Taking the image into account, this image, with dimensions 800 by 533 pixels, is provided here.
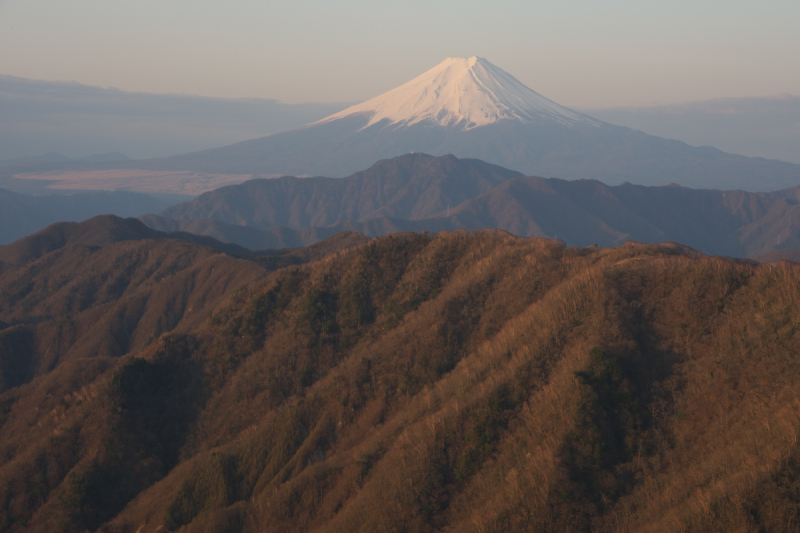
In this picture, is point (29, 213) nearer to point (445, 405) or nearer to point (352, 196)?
point (352, 196)

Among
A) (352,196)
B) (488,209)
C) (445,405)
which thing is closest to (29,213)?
(352,196)

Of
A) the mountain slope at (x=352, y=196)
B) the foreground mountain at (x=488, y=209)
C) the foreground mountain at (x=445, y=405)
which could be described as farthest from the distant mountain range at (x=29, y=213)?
the foreground mountain at (x=445, y=405)

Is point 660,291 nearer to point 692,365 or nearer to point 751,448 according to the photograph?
point 692,365

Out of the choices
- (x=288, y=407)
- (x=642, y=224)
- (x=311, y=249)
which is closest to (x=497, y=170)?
(x=642, y=224)

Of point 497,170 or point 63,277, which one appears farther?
point 497,170

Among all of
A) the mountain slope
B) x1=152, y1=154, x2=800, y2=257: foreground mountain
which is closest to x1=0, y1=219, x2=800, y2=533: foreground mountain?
x1=152, y1=154, x2=800, y2=257: foreground mountain

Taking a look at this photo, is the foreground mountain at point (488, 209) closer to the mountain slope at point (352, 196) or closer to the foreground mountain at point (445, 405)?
the mountain slope at point (352, 196)
